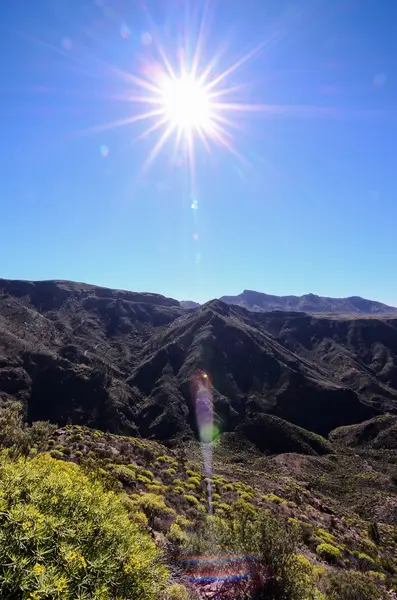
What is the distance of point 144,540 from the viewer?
6543 millimetres

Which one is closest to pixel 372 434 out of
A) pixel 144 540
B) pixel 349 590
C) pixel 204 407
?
pixel 204 407

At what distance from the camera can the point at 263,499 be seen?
963 inches

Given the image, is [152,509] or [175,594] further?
[152,509]

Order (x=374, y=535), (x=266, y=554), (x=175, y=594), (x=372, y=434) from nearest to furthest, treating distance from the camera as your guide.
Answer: (x=175, y=594) → (x=266, y=554) → (x=374, y=535) → (x=372, y=434)

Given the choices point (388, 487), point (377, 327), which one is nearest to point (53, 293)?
point (388, 487)

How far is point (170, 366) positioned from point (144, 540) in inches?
3469

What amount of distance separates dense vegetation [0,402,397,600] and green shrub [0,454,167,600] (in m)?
0.01

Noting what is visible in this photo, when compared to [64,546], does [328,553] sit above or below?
below

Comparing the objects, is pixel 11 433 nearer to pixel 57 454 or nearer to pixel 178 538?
pixel 57 454

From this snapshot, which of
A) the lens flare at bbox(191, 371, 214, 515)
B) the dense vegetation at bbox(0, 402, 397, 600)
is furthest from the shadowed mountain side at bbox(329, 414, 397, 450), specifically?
the dense vegetation at bbox(0, 402, 397, 600)

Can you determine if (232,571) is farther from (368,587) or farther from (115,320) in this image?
(115,320)

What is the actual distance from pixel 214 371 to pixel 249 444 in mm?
26303

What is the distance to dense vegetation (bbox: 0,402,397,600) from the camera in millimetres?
4410

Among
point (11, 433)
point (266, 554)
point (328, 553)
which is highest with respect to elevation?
point (11, 433)
